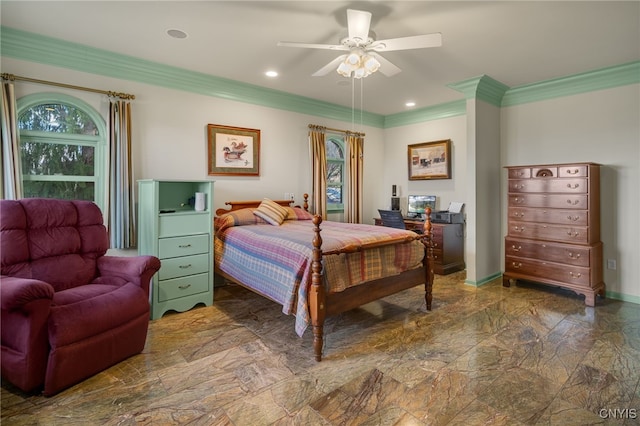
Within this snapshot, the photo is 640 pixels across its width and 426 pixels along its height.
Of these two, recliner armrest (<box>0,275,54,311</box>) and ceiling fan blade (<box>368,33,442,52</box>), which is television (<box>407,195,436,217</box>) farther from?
recliner armrest (<box>0,275,54,311</box>)

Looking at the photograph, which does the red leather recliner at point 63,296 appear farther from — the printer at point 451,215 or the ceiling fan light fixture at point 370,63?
the printer at point 451,215

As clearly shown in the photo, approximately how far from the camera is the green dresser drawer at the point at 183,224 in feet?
10.9

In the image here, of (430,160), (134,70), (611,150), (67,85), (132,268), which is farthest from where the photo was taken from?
(430,160)

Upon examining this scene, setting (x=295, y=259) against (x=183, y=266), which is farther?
(x=183, y=266)

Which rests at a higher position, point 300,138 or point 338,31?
point 338,31

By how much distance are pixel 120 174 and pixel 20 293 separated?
1878 millimetres

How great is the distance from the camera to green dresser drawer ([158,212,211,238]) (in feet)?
10.9

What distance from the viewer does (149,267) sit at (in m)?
2.64

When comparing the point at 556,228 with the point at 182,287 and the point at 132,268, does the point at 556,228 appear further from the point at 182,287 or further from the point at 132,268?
the point at 132,268

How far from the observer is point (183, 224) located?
343cm

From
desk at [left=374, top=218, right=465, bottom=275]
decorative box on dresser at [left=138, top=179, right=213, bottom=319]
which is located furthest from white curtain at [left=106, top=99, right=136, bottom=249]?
desk at [left=374, top=218, right=465, bottom=275]

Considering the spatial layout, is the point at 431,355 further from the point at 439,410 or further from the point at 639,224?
the point at 639,224

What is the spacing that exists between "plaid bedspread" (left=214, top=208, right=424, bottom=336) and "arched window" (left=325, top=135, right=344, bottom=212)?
6.22 ft

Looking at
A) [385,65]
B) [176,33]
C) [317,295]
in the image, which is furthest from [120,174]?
[385,65]
